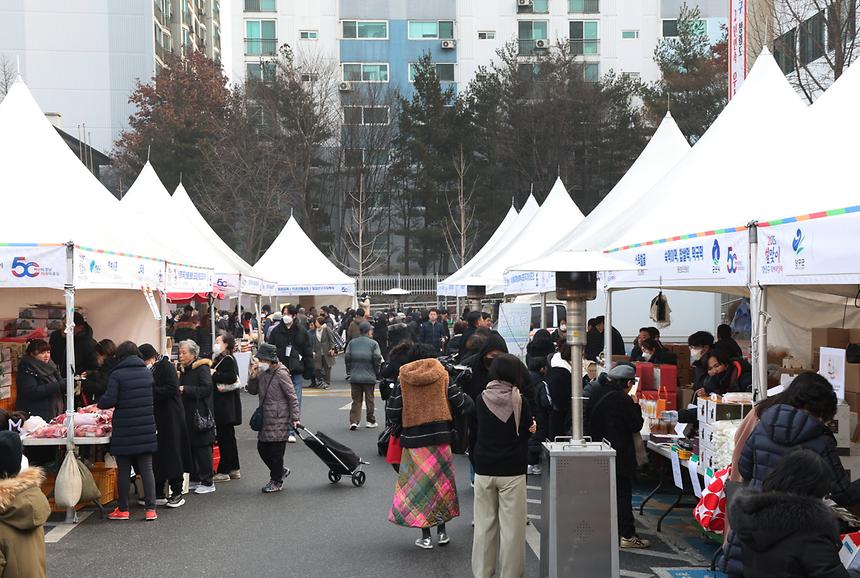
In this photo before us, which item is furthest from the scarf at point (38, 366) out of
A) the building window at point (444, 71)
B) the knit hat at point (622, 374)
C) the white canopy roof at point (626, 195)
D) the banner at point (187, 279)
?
the building window at point (444, 71)

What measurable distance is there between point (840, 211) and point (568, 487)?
2522 mm

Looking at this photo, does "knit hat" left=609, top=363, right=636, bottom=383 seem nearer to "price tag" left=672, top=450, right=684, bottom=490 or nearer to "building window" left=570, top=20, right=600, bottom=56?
"price tag" left=672, top=450, right=684, bottom=490

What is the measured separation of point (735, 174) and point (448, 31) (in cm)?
4625

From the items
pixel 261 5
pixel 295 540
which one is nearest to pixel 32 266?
pixel 295 540

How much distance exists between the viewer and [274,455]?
9805mm

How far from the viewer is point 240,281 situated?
64.5 ft

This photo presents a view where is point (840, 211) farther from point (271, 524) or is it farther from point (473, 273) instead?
point (473, 273)

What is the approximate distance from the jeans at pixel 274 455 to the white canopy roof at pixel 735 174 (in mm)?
4306

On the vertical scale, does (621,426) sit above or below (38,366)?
below

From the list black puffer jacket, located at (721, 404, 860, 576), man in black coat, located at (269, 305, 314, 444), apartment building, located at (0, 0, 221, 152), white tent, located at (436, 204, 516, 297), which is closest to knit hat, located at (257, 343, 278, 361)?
black puffer jacket, located at (721, 404, 860, 576)

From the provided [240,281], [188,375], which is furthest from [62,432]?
[240,281]

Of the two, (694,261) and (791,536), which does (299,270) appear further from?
(791,536)

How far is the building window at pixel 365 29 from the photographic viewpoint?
2030 inches

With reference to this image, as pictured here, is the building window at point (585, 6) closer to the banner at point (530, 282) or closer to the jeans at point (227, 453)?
the banner at point (530, 282)
